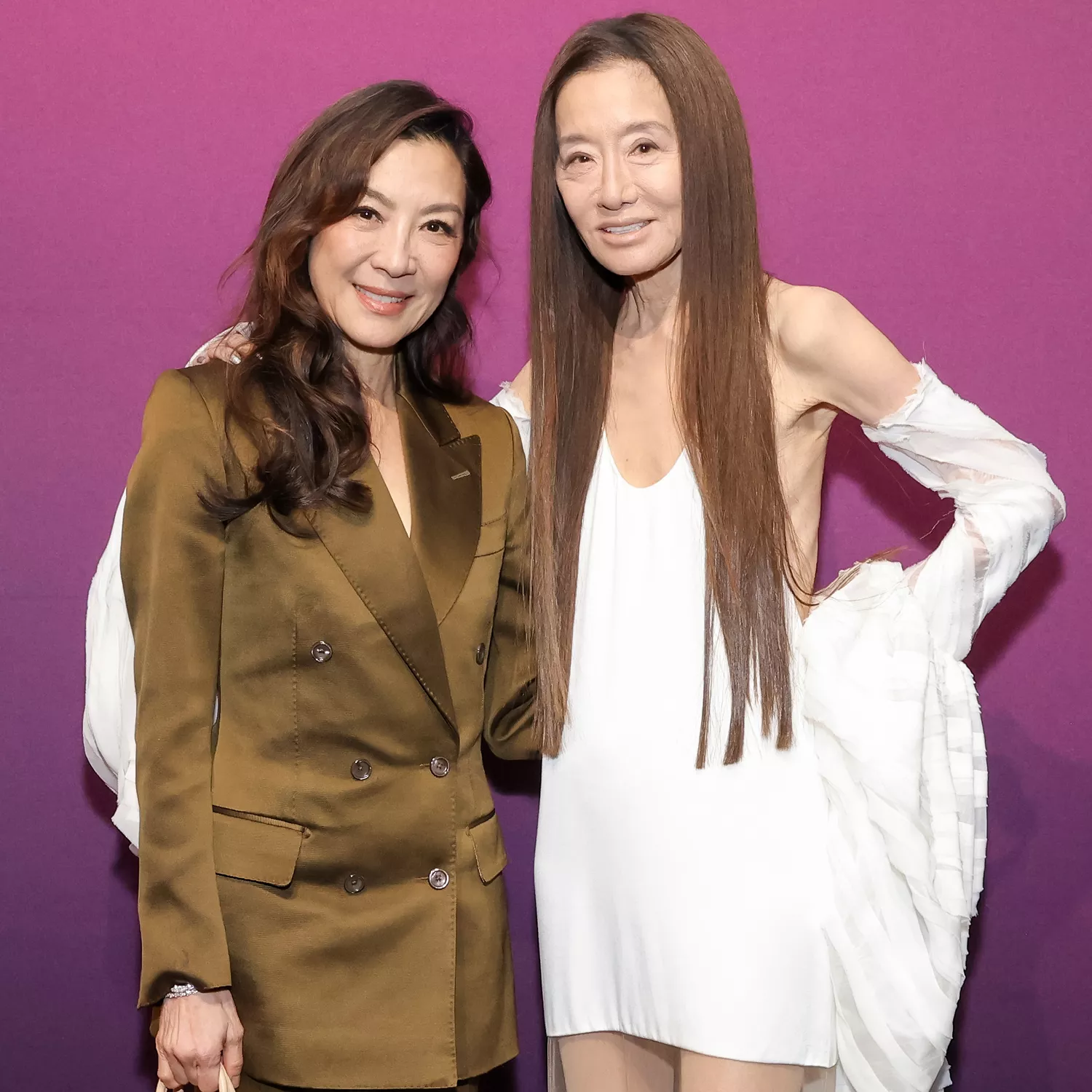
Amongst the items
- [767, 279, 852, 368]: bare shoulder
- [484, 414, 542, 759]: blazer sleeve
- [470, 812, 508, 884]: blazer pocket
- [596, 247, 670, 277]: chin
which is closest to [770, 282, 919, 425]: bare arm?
[767, 279, 852, 368]: bare shoulder

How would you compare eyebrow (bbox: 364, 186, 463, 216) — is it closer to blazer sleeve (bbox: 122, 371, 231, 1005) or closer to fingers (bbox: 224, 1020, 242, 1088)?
blazer sleeve (bbox: 122, 371, 231, 1005)

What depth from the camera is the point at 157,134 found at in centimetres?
247

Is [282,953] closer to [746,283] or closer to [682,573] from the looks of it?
[682,573]

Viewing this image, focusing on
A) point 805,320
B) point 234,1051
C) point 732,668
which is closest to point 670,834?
point 732,668

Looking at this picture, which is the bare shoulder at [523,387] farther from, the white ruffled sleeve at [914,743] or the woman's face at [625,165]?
the white ruffled sleeve at [914,743]

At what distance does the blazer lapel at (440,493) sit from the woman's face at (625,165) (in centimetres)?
36

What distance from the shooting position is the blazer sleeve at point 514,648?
6.98ft

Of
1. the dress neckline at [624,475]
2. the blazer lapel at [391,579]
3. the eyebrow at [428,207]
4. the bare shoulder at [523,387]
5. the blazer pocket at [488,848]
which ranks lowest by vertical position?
the blazer pocket at [488,848]

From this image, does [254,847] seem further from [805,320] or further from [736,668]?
[805,320]

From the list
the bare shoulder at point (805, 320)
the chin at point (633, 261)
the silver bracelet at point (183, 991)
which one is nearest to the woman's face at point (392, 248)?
the chin at point (633, 261)

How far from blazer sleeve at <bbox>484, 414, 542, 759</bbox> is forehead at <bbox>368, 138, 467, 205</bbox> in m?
0.39

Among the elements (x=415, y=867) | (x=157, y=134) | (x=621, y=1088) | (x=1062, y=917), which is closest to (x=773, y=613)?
(x=415, y=867)

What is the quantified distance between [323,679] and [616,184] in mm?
823

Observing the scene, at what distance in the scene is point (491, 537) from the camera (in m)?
2.05
